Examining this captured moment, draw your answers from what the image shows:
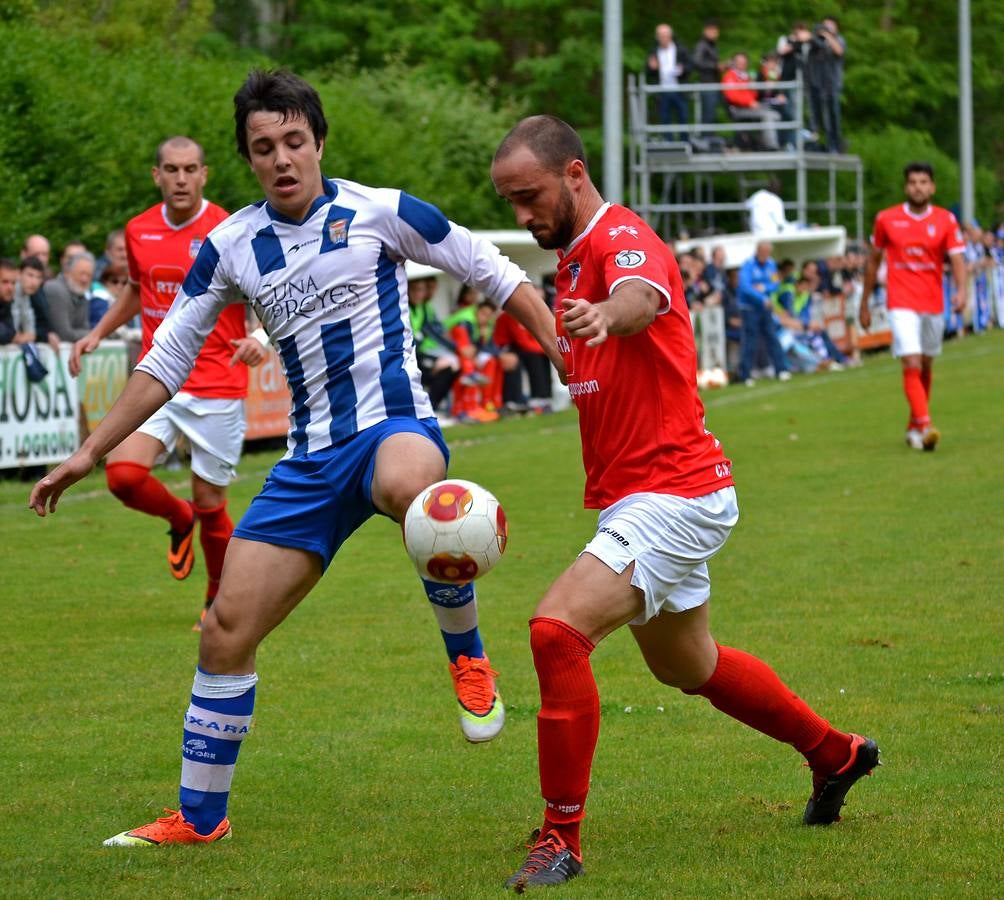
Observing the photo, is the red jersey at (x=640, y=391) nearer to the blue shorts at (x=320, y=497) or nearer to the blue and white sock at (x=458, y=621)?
the blue shorts at (x=320, y=497)

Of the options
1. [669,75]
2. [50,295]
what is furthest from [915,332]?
[669,75]

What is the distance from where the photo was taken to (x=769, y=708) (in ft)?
18.7

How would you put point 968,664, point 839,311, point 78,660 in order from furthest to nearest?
point 839,311
point 78,660
point 968,664

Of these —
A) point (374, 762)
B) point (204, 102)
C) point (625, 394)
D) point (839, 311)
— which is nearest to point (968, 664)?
point (374, 762)

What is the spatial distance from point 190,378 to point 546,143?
4496 millimetres

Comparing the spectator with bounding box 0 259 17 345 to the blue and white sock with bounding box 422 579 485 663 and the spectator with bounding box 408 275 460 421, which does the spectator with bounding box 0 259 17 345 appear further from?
the blue and white sock with bounding box 422 579 485 663

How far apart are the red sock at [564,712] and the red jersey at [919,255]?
11800 millimetres

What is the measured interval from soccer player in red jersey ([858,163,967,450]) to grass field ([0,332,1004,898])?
249 centimetres

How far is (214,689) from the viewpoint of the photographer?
18.9ft

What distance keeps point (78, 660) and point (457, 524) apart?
386cm

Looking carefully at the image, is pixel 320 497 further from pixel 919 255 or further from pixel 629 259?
pixel 919 255

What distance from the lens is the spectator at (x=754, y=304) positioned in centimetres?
2612

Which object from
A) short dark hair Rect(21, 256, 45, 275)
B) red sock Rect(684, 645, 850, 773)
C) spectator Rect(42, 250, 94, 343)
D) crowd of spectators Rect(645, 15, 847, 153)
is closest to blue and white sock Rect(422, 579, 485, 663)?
red sock Rect(684, 645, 850, 773)

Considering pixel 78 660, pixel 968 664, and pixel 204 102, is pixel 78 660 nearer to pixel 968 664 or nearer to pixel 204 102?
pixel 968 664
